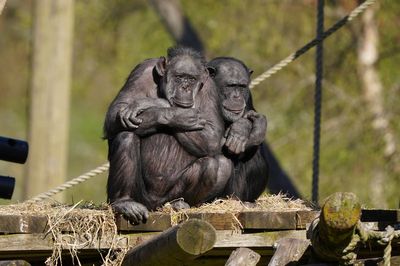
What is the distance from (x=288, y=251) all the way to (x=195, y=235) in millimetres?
651

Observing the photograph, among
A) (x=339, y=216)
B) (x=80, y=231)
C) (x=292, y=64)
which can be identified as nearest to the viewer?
(x=339, y=216)

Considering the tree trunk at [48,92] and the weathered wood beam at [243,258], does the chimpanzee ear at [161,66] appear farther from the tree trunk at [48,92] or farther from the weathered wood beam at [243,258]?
the tree trunk at [48,92]

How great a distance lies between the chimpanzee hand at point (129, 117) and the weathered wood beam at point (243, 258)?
4.18 ft

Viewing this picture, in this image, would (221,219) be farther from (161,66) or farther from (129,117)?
(161,66)

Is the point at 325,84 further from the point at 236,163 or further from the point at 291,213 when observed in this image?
the point at 291,213

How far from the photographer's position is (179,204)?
23.2ft

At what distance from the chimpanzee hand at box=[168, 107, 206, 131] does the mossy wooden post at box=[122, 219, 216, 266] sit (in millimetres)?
1220

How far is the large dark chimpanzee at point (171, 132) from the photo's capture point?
7.20 metres

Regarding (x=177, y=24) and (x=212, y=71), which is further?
(x=177, y=24)

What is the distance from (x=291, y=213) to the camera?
6.49 metres

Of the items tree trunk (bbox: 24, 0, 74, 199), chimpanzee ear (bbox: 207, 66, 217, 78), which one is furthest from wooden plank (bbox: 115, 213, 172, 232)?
tree trunk (bbox: 24, 0, 74, 199)

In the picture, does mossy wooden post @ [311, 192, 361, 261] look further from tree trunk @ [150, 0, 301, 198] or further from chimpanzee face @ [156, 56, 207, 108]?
tree trunk @ [150, 0, 301, 198]

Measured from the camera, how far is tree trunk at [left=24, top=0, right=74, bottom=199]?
11992 millimetres

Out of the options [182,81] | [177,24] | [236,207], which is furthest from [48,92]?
[236,207]
